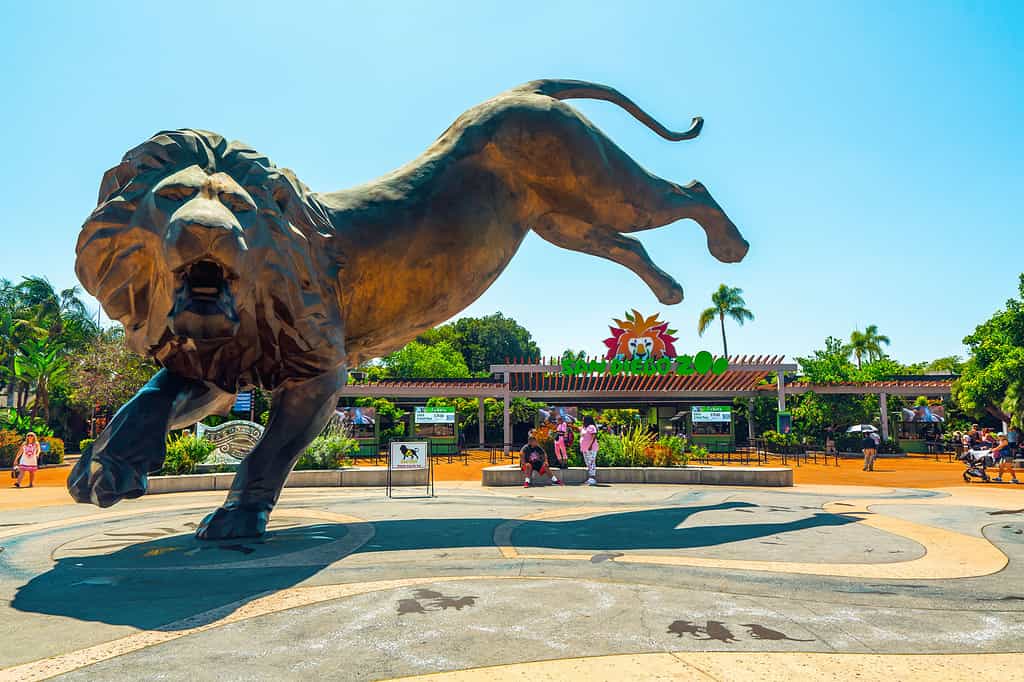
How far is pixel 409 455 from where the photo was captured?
11.7 meters

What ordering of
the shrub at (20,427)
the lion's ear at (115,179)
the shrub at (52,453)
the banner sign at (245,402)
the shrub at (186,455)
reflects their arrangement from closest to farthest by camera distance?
1. the lion's ear at (115,179)
2. the shrub at (186,455)
3. the banner sign at (245,402)
4. the shrub at (52,453)
5. the shrub at (20,427)

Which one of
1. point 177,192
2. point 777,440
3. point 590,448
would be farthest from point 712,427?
point 177,192

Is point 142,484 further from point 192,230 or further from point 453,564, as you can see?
point 453,564

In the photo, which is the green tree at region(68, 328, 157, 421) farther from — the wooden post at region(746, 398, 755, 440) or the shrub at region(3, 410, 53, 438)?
the wooden post at region(746, 398, 755, 440)

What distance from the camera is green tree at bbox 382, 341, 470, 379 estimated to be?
45.9 metres

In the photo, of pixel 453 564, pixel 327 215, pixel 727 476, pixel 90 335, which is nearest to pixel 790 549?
pixel 453 564

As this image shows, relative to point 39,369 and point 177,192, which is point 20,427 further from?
point 177,192

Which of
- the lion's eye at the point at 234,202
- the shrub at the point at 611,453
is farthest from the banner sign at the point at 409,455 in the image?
the lion's eye at the point at 234,202

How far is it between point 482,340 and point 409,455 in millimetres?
44721

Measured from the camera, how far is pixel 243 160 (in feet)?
17.0

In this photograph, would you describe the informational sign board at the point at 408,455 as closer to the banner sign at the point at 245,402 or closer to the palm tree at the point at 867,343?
the banner sign at the point at 245,402

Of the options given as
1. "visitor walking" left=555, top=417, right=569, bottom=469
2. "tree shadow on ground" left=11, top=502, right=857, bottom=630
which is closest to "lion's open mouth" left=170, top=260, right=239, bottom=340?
"tree shadow on ground" left=11, top=502, right=857, bottom=630

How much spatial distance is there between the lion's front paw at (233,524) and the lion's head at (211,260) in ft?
3.27

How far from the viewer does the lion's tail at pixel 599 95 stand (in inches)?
293
